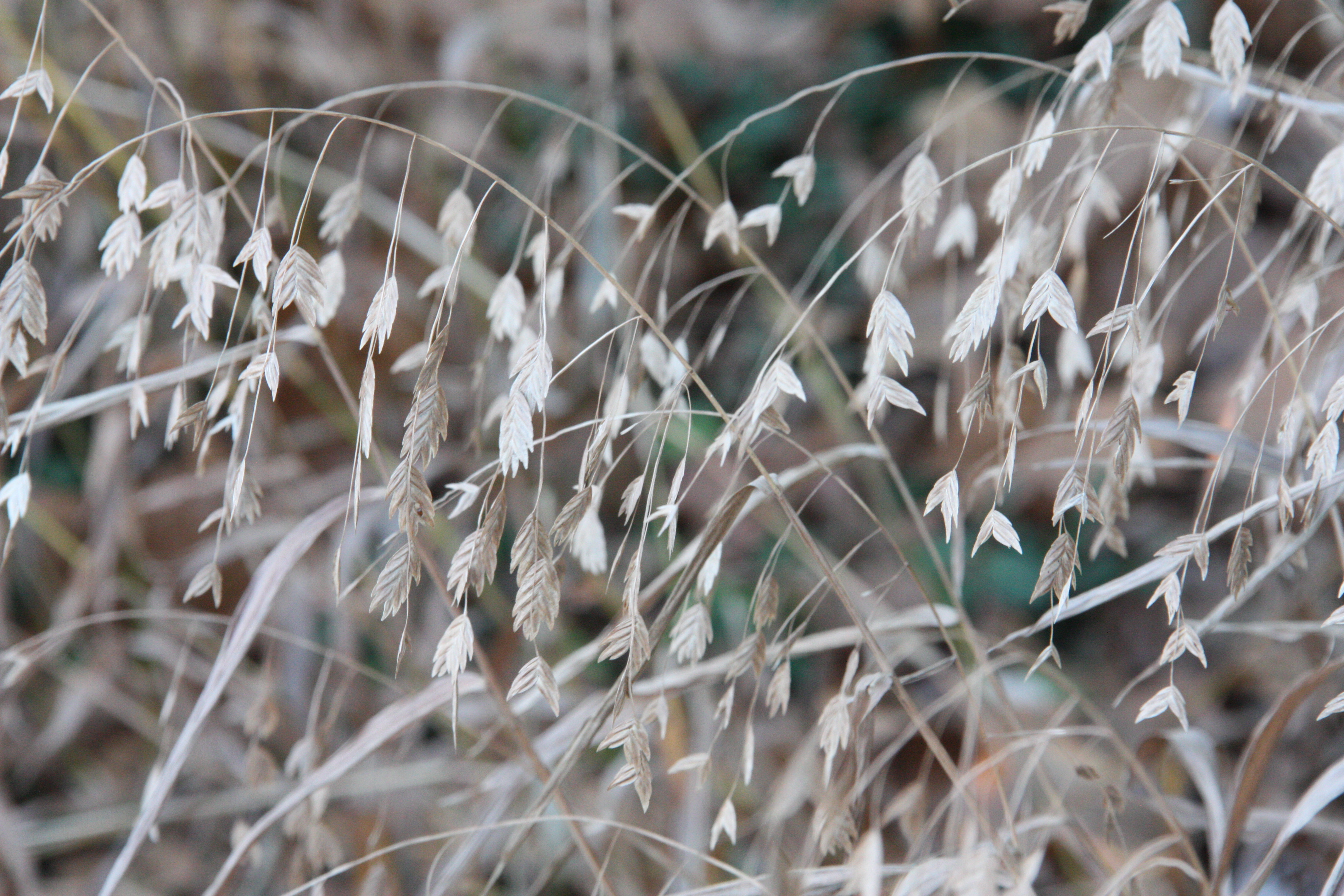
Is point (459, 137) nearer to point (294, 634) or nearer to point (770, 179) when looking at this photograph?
point (770, 179)

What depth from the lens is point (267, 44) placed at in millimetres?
1000

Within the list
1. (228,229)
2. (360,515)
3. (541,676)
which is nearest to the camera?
(541,676)

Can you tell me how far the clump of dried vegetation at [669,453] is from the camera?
34 cm

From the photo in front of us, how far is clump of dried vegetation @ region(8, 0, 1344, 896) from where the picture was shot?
0.34 meters

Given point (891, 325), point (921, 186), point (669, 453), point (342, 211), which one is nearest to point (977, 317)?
point (891, 325)

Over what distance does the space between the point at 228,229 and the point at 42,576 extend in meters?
0.36

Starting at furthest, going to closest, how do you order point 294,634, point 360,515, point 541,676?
point 294,634 → point 360,515 → point 541,676

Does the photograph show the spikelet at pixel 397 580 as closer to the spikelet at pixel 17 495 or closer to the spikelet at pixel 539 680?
the spikelet at pixel 539 680

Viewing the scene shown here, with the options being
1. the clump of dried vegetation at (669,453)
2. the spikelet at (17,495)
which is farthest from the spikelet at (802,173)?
the spikelet at (17,495)

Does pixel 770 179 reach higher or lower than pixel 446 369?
higher

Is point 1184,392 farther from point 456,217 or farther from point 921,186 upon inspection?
point 456,217

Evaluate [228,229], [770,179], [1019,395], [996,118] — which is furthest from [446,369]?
[1019,395]

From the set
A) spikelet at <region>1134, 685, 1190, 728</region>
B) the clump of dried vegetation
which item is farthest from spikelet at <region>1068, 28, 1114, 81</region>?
spikelet at <region>1134, 685, 1190, 728</region>

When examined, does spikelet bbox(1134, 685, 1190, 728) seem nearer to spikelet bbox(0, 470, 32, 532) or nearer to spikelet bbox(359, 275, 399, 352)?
spikelet bbox(359, 275, 399, 352)
